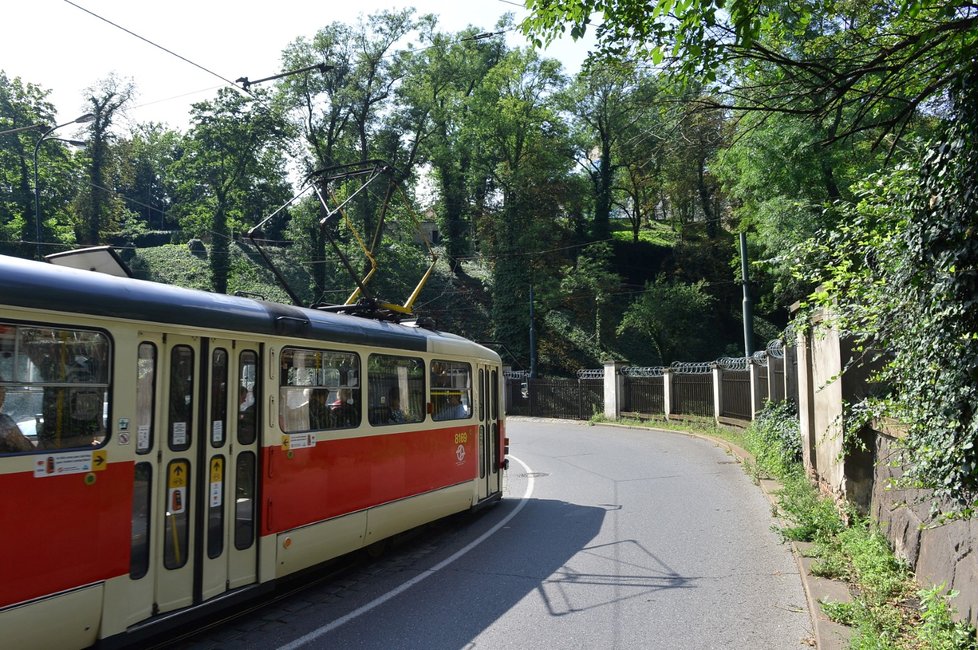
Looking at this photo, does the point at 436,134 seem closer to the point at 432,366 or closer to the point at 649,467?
the point at 649,467

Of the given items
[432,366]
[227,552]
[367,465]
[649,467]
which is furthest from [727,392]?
[227,552]

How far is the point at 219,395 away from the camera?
6.36 metres

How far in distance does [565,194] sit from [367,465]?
128 ft

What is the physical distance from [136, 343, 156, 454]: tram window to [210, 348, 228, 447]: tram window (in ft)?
2.00

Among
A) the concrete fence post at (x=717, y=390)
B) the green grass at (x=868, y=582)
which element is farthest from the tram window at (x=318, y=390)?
A: the concrete fence post at (x=717, y=390)

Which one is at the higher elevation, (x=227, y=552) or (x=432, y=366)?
(x=432, y=366)

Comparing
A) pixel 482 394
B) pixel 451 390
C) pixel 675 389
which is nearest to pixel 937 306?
pixel 451 390

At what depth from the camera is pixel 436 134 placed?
4838 cm

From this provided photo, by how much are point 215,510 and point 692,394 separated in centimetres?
2320

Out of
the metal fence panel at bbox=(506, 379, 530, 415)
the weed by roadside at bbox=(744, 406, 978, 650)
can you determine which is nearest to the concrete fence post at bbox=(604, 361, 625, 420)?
the metal fence panel at bbox=(506, 379, 530, 415)

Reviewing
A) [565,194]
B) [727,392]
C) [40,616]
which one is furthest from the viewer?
[565,194]

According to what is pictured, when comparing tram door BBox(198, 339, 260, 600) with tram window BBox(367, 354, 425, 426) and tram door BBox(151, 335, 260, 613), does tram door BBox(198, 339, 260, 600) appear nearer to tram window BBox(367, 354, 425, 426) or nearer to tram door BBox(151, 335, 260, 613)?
tram door BBox(151, 335, 260, 613)

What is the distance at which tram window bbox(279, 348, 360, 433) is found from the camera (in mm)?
7129

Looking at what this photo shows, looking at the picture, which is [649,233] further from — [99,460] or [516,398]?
[99,460]
